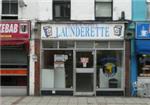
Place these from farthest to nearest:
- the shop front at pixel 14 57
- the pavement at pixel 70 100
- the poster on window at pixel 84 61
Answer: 1. the poster on window at pixel 84 61
2. the shop front at pixel 14 57
3. the pavement at pixel 70 100

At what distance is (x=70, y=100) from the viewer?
61.3 feet

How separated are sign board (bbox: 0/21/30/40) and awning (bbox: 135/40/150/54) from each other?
4.91 metres

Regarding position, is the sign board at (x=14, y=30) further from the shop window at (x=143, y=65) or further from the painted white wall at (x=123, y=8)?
the shop window at (x=143, y=65)

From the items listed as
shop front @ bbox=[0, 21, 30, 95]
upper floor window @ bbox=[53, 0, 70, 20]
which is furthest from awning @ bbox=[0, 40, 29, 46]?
upper floor window @ bbox=[53, 0, 70, 20]

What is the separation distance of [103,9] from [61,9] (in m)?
1.93

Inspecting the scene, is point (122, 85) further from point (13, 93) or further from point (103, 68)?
point (13, 93)

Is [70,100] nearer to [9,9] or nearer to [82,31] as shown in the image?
[82,31]

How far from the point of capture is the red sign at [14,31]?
66.7ft

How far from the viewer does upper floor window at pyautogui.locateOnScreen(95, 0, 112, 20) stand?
813 inches

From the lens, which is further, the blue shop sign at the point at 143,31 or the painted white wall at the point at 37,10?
the painted white wall at the point at 37,10

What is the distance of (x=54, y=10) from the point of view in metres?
20.7

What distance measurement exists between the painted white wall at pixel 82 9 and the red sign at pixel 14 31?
7.08ft

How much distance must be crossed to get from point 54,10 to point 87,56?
260 cm

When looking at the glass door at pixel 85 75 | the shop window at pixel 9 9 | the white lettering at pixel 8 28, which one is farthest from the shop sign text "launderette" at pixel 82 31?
the shop window at pixel 9 9
